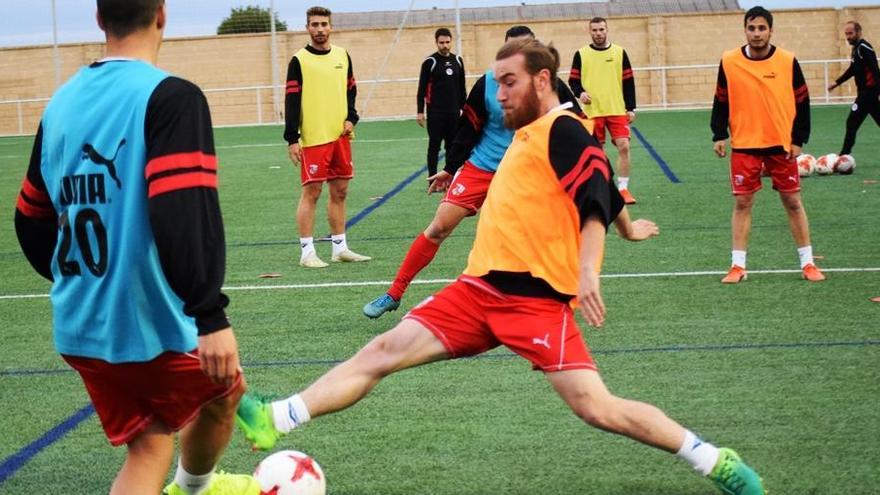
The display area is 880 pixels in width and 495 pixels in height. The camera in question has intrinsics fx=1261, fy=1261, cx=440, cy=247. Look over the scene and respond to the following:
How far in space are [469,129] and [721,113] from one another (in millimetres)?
2421

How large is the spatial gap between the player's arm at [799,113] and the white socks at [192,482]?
20.6 feet

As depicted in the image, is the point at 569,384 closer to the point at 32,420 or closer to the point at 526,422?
the point at 526,422

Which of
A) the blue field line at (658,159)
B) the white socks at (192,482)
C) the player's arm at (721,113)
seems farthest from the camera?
the blue field line at (658,159)

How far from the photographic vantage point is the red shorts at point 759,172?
30.5ft

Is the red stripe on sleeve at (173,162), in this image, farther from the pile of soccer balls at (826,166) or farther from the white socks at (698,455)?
the pile of soccer balls at (826,166)

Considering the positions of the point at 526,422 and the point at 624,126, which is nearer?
the point at 526,422

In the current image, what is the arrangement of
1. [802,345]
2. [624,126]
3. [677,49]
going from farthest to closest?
[677,49]
[624,126]
[802,345]

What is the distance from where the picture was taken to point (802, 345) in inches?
283

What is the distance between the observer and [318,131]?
36.4 ft

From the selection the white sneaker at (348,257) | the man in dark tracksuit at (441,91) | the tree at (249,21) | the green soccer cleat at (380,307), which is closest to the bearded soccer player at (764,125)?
the green soccer cleat at (380,307)

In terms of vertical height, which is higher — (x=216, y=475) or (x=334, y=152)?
(x=334, y=152)

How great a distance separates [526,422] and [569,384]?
1.44 meters

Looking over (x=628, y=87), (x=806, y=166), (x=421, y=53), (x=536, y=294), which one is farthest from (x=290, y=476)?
(x=421, y=53)

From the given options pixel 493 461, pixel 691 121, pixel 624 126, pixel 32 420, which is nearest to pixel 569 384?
pixel 493 461
